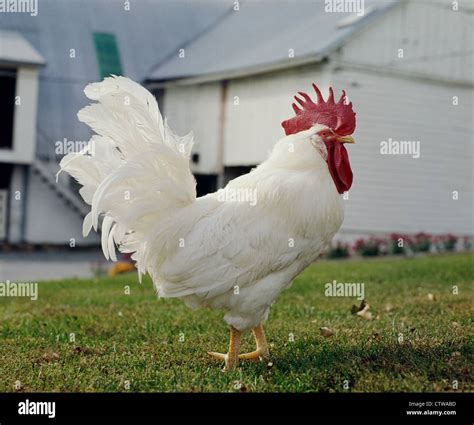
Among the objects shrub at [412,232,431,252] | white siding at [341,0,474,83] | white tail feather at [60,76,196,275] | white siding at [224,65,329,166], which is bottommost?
shrub at [412,232,431,252]

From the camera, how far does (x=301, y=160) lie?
19.9 ft

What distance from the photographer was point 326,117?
6.17 metres

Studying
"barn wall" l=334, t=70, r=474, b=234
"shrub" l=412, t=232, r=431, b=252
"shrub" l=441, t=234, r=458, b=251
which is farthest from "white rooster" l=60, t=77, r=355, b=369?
"shrub" l=441, t=234, r=458, b=251

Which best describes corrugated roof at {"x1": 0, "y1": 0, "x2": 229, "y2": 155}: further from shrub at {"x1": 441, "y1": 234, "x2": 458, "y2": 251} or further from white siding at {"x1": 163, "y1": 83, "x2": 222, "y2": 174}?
shrub at {"x1": 441, "y1": 234, "x2": 458, "y2": 251}

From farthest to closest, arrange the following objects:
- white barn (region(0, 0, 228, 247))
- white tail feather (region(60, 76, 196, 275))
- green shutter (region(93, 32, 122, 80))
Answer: green shutter (region(93, 32, 122, 80)) → white barn (region(0, 0, 228, 247)) → white tail feather (region(60, 76, 196, 275))

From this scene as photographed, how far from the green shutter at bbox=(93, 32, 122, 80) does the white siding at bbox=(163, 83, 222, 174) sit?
110 inches

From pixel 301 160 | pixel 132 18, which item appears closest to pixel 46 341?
pixel 301 160

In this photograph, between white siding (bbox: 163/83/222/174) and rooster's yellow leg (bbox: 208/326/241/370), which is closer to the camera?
rooster's yellow leg (bbox: 208/326/241/370)

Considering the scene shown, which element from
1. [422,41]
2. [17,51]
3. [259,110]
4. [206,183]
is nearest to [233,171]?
[206,183]

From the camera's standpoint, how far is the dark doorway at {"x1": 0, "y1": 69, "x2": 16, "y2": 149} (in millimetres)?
27234

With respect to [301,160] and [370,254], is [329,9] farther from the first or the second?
[301,160]

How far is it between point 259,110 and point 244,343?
15.4m

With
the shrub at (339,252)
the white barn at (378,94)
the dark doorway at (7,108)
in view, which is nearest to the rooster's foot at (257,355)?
the shrub at (339,252)

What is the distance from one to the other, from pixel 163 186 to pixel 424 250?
14.7 m
